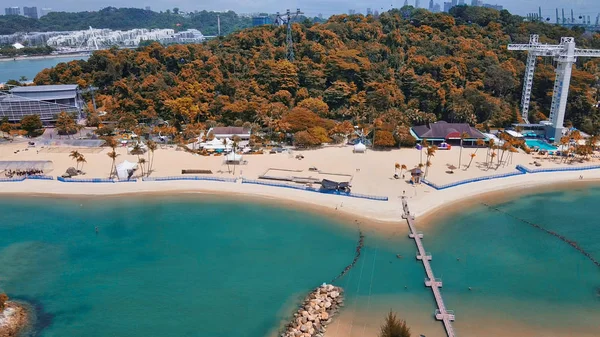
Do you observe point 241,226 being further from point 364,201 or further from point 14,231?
point 14,231

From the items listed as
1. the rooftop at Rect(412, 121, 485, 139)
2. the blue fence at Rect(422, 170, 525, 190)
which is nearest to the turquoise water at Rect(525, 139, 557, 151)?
the rooftop at Rect(412, 121, 485, 139)

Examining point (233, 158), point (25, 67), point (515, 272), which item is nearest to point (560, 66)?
point (515, 272)

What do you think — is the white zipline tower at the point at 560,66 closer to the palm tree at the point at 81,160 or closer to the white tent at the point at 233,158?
the white tent at the point at 233,158

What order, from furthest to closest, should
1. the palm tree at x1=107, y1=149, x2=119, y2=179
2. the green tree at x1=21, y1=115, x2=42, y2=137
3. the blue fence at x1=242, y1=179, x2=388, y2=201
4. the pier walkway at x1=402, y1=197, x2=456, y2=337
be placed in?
the green tree at x1=21, y1=115, x2=42, y2=137
the palm tree at x1=107, y1=149, x2=119, y2=179
the blue fence at x1=242, y1=179, x2=388, y2=201
the pier walkway at x1=402, y1=197, x2=456, y2=337

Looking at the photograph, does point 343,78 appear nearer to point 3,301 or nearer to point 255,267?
point 255,267

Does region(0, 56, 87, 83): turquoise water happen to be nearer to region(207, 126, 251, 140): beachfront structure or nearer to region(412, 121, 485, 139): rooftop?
region(207, 126, 251, 140): beachfront structure

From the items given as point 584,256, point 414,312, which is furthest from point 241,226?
point 584,256
